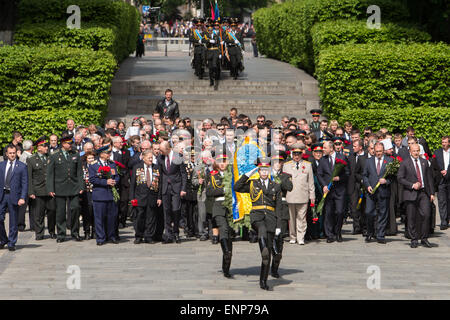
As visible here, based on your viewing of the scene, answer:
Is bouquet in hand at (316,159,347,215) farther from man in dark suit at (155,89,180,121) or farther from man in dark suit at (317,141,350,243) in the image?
man in dark suit at (155,89,180,121)

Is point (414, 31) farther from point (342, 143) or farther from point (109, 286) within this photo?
point (109, 286)

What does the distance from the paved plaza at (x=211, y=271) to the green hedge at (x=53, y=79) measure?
8503 millimetres

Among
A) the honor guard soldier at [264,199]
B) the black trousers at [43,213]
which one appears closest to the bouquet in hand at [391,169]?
the honor guard soldier at [264,199]

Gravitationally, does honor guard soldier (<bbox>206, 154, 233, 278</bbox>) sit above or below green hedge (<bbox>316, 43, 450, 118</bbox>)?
below

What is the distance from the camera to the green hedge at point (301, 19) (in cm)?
2819

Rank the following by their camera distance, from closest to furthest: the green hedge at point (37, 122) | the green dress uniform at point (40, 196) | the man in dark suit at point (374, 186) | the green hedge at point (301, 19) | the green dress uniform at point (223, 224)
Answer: the green dress uniform at point (223, 224) < the man in dark suit at point (374, 186) < the green dress uniform at point (40, 196) < the green hedge at point (37, 122) < the green hedge at point (301, 19)

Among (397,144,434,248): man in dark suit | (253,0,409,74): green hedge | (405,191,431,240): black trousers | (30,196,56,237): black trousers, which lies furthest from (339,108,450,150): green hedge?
(30,196,56,237): black trousers

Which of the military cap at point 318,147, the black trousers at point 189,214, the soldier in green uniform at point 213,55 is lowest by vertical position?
the black trousers at point 189,214

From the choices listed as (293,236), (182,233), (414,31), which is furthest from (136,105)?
(293,236)

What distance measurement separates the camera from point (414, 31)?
27.2m

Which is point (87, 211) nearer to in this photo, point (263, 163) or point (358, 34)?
point (263, 163)

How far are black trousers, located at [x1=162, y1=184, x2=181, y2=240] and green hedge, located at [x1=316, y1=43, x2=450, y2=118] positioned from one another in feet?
31.5

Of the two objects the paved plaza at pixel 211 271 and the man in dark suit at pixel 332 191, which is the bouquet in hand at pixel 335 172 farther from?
the paved plaza at pixel 211 271

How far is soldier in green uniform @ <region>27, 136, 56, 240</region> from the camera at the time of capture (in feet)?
54.4
